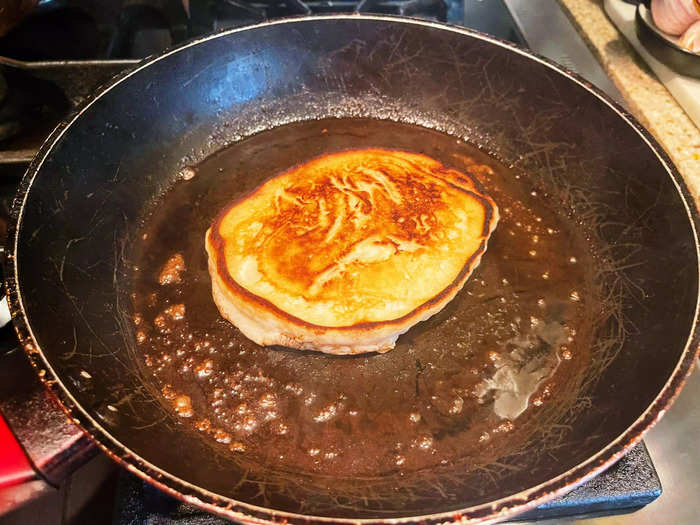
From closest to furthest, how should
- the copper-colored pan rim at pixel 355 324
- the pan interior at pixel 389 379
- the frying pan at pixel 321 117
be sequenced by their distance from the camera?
the frying pan at pixel 321 117 → the pan interior at pixel 389 379 → the copper-colored pan rim at pixel 355 324

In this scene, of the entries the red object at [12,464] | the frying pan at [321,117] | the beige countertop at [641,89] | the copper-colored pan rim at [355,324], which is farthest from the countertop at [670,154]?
the red object at [12,464]

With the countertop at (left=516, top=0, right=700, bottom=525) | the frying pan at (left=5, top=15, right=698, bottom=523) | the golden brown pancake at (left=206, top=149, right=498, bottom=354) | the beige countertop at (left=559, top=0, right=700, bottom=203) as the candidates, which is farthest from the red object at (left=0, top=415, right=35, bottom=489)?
the beige countertop at (left=559, top=0, right=700, bottom=203)

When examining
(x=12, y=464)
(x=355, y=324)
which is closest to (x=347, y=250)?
(x=355, y=324)

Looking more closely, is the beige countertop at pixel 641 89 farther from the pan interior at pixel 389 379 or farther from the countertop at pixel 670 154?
the pan interior at pixel 389 379

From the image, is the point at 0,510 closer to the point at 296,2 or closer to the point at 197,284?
the point at 197,284

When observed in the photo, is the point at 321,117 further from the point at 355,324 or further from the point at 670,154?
the point at 670,154

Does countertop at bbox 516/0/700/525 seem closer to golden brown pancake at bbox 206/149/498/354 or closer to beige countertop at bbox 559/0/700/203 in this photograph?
beige countertop at bbox 559/0/700/203
